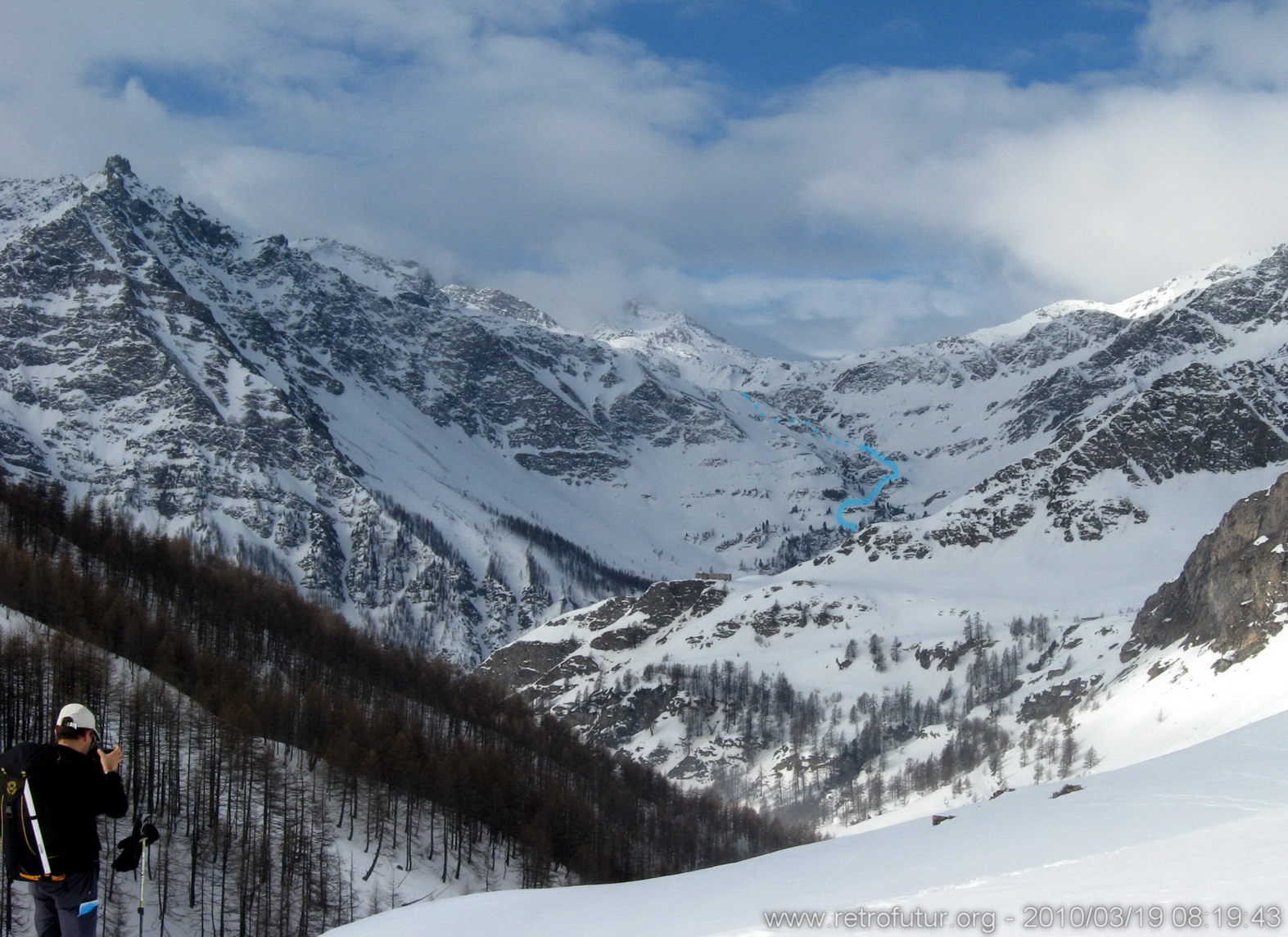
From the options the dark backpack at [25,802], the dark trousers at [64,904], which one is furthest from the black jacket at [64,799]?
the dark trousers at [64,904]

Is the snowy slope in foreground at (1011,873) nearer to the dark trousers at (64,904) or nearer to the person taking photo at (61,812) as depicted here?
the dark trousers at (64,904)

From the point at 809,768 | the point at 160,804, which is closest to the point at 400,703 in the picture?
the point at 160,804

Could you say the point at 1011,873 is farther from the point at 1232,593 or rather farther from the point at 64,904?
the point at 1232,593

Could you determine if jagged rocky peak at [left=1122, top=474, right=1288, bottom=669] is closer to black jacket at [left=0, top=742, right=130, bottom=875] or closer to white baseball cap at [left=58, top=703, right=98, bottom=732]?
black jacket at [left=0, top=742, right=130, bottom=875]

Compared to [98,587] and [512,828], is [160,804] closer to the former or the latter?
[512,828]

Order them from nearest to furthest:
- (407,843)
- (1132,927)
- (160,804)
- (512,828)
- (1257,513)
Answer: (1132,927)
(160,804)
(407,843)
(512,828)
(1257,513)

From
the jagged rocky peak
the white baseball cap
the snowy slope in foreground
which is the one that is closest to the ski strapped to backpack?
the white baseball cap
